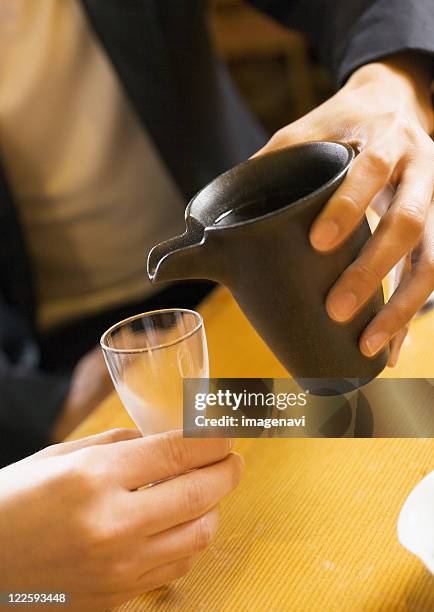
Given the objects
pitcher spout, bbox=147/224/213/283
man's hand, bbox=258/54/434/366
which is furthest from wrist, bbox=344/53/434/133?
pitcher spout, bbox=147/224/213/283

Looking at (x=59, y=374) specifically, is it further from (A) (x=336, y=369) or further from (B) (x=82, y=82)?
(A) (x=336, y=369)

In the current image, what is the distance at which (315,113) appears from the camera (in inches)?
31.3

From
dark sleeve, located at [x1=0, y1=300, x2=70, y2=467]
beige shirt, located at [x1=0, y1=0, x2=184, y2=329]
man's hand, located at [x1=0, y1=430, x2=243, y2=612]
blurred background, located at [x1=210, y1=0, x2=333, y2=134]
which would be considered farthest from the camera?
blurred background, located at [x1=210, y1=0, x2=333, y2=134]

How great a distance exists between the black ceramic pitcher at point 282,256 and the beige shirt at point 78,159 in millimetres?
835

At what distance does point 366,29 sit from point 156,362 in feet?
2.01

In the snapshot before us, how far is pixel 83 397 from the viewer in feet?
4.29

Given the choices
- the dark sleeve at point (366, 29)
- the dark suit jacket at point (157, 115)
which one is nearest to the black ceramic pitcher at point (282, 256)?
the dark sleeve at point (366, 29)

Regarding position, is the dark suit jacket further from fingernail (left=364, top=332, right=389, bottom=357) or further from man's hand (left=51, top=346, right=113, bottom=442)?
fingernail (left=364, top=332, right=389, bottom=357)

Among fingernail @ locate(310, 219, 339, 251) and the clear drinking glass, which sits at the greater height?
fingernail @ locate(310, 219, 339, 251)

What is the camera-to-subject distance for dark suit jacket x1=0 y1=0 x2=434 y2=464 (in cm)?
129

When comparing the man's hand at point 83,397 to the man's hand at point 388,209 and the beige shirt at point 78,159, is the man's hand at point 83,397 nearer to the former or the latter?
the beige shirt at point 78,159

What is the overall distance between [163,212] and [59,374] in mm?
369

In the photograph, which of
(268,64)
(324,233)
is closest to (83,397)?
(324,233)

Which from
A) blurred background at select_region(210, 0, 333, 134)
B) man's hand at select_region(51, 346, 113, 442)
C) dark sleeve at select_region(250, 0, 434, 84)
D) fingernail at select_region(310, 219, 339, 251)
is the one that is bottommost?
blurred background at select_region(210, 0, 333, 134)
